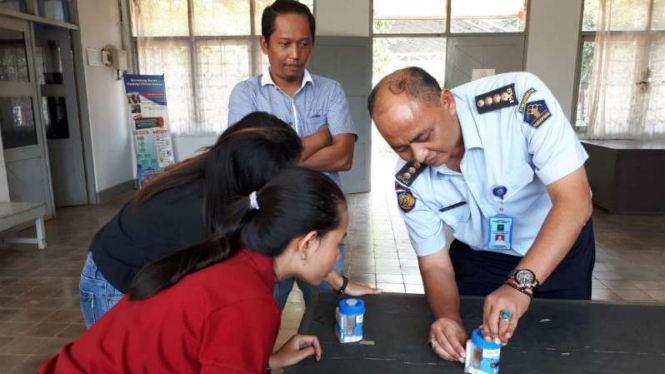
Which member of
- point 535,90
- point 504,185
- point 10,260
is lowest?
point 10,260

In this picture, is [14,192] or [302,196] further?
[14,192]

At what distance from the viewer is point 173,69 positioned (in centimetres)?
637

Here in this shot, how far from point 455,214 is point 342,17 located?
5.07 m

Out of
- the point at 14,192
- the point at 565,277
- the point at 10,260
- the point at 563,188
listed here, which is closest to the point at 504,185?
the point at 563,188

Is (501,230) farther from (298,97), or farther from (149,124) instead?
(149,124)

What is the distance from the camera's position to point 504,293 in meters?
1.07

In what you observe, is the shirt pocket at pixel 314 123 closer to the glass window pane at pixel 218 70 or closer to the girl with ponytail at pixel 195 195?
the girl with ponytail at pixel 195 195

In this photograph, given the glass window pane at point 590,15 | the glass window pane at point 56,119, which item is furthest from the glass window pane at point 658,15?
the glass window pane at point 56,119

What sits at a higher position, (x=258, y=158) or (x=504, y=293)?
(x=258, y=158)

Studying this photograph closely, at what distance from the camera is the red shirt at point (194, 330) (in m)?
0.82

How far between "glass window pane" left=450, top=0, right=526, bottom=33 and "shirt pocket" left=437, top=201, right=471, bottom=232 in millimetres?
5386

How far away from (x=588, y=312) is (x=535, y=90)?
1.97 feet

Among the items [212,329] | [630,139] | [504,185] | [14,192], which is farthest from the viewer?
[630,139]

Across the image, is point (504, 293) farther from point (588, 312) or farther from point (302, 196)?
point (302, 196)
